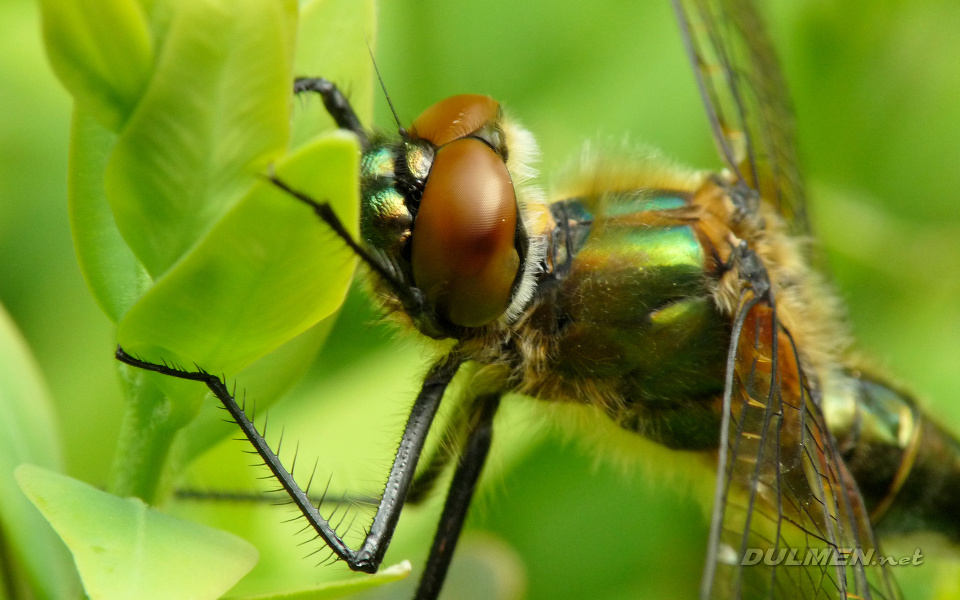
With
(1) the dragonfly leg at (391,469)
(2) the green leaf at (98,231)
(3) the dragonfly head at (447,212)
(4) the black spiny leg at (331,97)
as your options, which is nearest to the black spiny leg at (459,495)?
(1) the dragonfly leg at (391,469)

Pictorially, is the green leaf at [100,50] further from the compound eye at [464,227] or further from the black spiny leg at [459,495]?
the black spiny leg at [459,495]

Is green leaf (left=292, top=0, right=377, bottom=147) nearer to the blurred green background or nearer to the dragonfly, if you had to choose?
the dragonfly

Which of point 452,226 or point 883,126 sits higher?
point 452,226

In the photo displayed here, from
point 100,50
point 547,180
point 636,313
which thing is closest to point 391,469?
point 636,313

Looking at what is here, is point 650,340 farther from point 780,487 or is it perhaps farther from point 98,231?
point 98,231

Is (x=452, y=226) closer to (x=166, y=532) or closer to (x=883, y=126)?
(x=166, y=532)

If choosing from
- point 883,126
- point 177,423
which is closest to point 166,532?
point 177,423

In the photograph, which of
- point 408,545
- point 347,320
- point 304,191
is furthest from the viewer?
point 347,320
